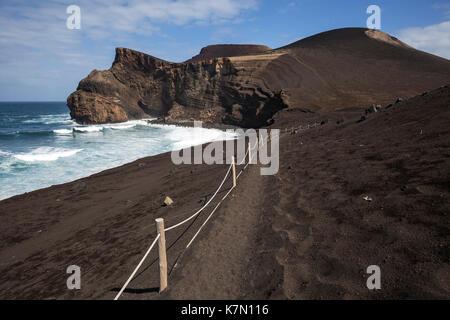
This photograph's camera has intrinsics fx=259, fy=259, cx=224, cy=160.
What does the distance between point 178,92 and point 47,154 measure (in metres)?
36.8

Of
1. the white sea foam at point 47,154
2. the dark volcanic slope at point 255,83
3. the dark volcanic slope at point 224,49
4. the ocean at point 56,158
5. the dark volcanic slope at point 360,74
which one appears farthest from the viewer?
the dark volcanic slope at point 224,49

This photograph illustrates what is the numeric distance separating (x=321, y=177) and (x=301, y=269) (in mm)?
4254

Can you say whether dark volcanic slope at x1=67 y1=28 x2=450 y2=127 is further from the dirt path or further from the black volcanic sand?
the dirt path

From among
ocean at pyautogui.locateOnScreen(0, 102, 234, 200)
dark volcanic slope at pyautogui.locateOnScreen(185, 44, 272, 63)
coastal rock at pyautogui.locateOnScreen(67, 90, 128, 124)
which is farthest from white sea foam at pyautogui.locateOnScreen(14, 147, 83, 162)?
dark volcanic slope at pyautogui.locateOnScreen(185, 44, 272, 63)

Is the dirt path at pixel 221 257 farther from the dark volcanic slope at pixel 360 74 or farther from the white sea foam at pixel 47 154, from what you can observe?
the dark volcanic slope at pixel 360 74

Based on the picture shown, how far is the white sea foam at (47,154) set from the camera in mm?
19878

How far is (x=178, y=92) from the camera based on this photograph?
55.2 m

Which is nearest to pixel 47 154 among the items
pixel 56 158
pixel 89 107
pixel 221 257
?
pixel 56 158

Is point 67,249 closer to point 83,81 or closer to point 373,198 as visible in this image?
point 373,198

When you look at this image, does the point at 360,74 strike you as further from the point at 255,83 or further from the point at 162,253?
the point at 162,253

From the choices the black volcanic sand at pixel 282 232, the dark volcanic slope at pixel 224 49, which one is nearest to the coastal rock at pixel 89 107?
the black volcanic sand at pixel 282 232

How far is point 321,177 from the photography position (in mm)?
7887

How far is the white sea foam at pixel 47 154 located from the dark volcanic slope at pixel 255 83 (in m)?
25.2

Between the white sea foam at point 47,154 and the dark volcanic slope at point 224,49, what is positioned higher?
the dark volcanic slope at point 224,49
